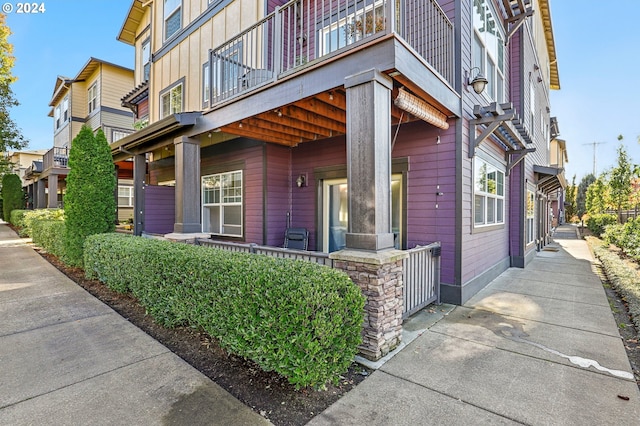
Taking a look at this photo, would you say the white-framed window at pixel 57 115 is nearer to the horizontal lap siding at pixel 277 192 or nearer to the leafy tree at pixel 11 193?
the leafy tree at pixel 11 193

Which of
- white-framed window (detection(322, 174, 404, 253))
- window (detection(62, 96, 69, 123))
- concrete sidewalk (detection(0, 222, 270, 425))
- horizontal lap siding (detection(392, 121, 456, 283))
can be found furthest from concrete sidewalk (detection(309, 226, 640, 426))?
window (detection(62, 96, 69, 123))

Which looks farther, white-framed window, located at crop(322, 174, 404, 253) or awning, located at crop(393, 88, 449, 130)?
white-framed window, located at crop(322, 174, 404, 253)

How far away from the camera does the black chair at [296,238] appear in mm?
6934

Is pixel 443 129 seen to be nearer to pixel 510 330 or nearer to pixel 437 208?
pixel 437 208

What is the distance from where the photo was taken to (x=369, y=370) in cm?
292

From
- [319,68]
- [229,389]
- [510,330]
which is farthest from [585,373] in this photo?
[319,68]

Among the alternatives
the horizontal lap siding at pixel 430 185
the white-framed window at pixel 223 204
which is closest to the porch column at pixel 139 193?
the white-framed window at pixel 223 204

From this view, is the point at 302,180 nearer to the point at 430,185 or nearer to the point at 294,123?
the point at 294,123

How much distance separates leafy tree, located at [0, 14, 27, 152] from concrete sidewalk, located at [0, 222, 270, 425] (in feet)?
51.5

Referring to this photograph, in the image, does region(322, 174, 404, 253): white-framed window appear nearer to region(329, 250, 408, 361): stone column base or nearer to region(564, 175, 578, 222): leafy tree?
region(329, 250, 408, 361): stone column base

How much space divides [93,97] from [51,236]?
13192 millimetres

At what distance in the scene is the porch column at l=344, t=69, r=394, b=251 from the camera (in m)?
3.25

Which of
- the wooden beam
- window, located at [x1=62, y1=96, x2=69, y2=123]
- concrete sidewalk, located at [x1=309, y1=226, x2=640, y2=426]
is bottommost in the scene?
concrete sidewalk, located at [x1=309, y1=226, x2=640, y2=426]

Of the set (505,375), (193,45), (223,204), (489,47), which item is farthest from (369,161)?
(193,45)
